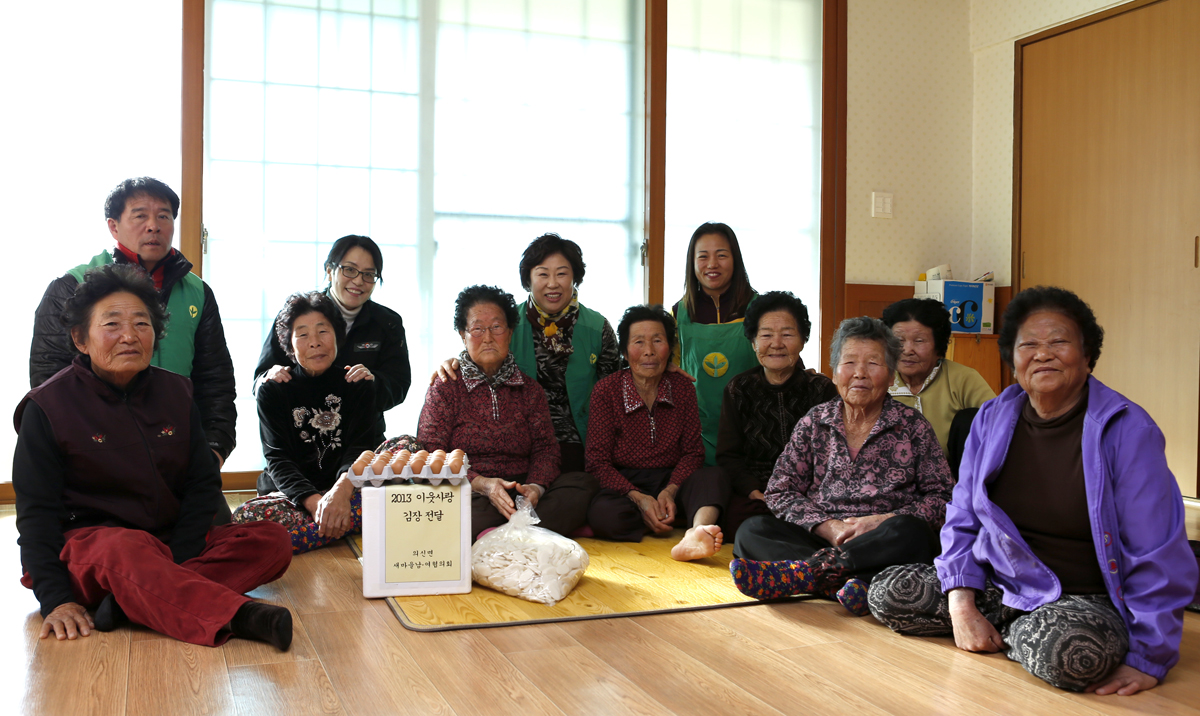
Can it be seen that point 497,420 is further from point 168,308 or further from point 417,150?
point 417,150

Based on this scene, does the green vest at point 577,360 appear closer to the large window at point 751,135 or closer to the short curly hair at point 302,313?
the short curly hair at point 302,313

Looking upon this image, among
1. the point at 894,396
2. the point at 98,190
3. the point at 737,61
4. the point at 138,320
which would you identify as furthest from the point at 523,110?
the point at 138,320

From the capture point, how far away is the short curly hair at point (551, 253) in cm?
352

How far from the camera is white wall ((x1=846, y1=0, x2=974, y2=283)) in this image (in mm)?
5238

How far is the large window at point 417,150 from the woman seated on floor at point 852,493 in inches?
90.0

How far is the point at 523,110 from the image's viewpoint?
4.66 m

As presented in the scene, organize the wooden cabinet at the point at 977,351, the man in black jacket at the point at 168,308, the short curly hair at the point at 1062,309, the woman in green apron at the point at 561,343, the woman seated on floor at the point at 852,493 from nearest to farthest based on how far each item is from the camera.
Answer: the short curly hair at the point at 1062,309 < the woman seated on floor at the point at 852,493 < the man in black jacket at the point at 168,308 < the woman in green apron at the point at 561,343 < the wooden cabinet at the point at 977,351

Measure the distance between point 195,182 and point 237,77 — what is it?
21.5 inches

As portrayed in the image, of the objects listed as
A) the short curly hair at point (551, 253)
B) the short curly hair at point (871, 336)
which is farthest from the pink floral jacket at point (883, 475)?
the short curly hair at point (551, 253)

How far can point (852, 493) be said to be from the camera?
250cm

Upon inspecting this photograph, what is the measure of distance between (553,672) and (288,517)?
1447mm

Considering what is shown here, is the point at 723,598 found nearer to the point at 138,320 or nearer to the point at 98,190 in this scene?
the point at 138,320

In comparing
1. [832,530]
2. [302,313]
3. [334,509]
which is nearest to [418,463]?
[334,509]

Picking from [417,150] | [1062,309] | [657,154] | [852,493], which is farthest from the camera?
[657,154]
